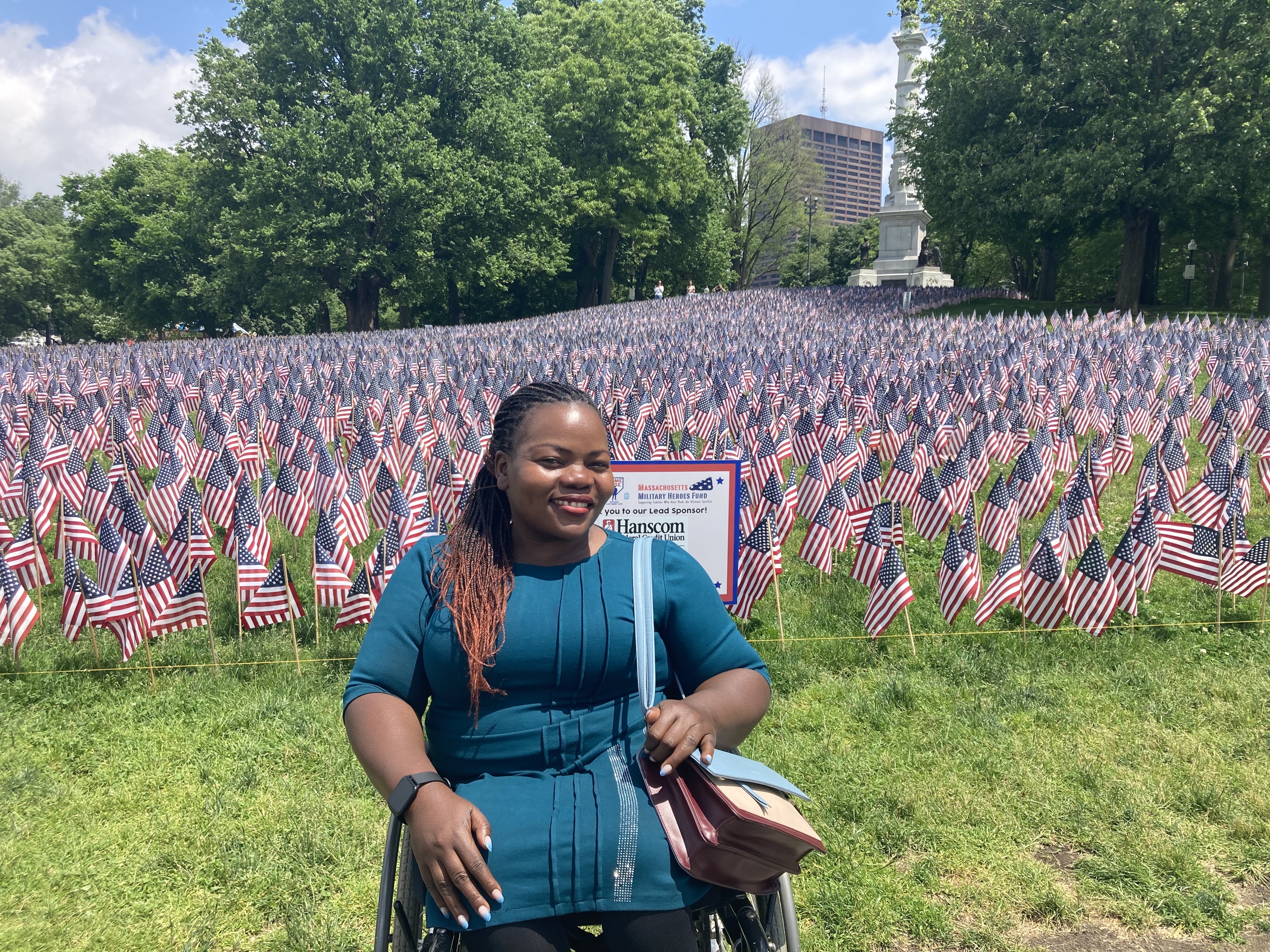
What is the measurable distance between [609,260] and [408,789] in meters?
50.7

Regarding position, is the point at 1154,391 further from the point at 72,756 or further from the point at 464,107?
the point at 464,107

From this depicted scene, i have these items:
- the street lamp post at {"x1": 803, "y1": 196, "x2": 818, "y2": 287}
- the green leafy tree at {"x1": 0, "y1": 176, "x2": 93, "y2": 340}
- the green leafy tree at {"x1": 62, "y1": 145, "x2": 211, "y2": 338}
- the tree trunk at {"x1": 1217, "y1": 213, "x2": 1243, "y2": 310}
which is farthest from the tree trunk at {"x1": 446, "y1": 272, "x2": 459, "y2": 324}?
the street lamp post at {"x1": 803, "y1": 196, "x2": 818, "y2": 287}

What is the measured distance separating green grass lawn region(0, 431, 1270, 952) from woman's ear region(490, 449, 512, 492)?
6.93 feet

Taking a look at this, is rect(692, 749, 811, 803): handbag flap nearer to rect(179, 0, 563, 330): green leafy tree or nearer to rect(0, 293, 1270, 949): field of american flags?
rect(0, 293, 1270, 949): field of american flags

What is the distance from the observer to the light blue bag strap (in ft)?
7.48

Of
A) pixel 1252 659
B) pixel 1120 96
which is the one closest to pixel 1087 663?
pixel 1252 659

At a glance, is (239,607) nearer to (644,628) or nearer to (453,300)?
(644,628)

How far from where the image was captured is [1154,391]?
13.5 m

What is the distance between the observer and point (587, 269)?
5284 cm

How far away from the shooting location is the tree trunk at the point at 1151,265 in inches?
1393

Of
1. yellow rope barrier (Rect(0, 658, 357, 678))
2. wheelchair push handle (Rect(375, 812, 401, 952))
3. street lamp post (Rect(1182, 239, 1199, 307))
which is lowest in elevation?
yellow rope barrier (Rect(0, 658, 357, 678))

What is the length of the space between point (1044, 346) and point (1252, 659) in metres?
14.0

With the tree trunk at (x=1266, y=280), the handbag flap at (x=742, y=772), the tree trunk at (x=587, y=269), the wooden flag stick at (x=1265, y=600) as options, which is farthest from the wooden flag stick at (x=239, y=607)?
the tree trunk at (x=587, y=269)

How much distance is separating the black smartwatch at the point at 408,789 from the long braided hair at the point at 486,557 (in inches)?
8.2
